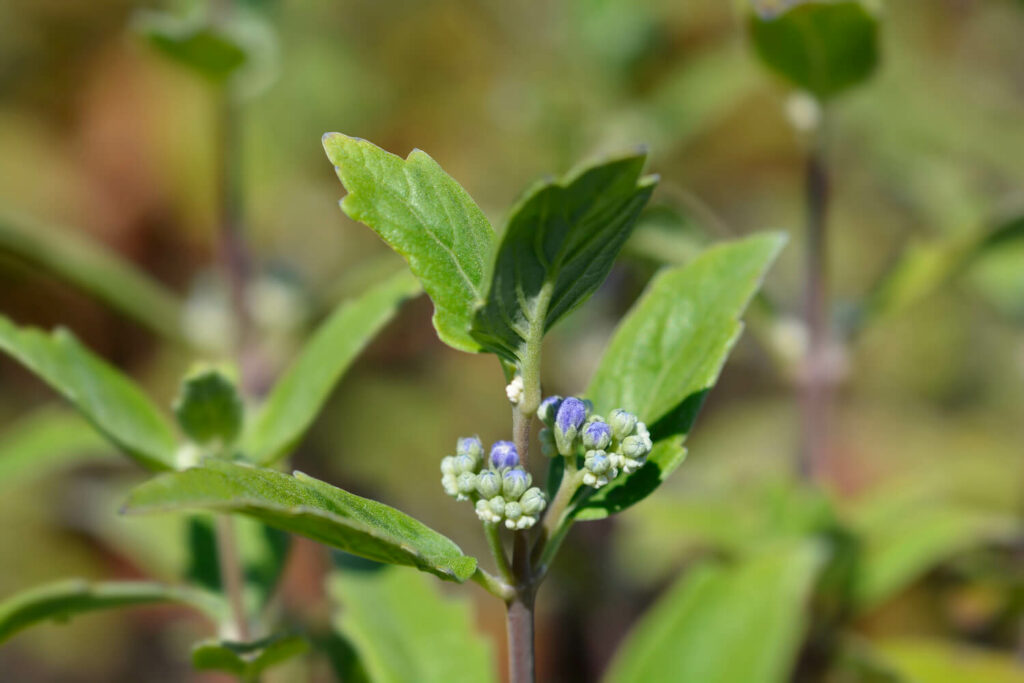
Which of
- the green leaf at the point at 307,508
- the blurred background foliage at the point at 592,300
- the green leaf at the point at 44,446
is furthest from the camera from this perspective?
the blurred background foliage at the point at 592,300

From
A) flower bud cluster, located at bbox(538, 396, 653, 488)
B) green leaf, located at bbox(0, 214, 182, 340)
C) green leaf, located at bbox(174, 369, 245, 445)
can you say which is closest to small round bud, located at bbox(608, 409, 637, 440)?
flower bud cluster, located at bbox(538, 396, 653, 488)

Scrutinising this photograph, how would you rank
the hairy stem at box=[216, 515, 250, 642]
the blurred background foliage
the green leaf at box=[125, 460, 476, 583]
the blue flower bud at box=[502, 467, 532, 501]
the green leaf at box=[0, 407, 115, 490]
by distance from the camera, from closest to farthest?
the green leaf at box=[125, 460, 476, 583] < the blue flower bud at box=[502, 467, 532, 501] < the hairy stem at box=[216, 515, 250, 642] < the green leaf at box=[0, 407, 115, 490] < the blurred background foliage

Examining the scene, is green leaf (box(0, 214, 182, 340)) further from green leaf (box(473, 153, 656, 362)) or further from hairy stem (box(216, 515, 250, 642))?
green leaf (box(473, 153, 656, 362))

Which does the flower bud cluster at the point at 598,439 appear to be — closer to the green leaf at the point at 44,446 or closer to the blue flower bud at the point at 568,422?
the blue flower bud at the point at 568,422

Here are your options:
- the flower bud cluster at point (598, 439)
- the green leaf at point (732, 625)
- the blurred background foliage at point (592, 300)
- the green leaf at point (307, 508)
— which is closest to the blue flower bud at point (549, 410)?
the flower bud cluster at point (598, 439)

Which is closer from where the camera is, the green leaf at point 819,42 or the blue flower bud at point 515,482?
the blue flower bud at point 515,482

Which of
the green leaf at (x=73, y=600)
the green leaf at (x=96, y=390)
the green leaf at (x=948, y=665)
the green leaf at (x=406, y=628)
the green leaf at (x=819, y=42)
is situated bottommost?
the green leaf at (x=948, y=665)

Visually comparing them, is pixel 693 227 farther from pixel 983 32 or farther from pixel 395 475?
pixel 983 32

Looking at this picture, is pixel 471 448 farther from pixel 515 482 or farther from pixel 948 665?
pixel 948 665
